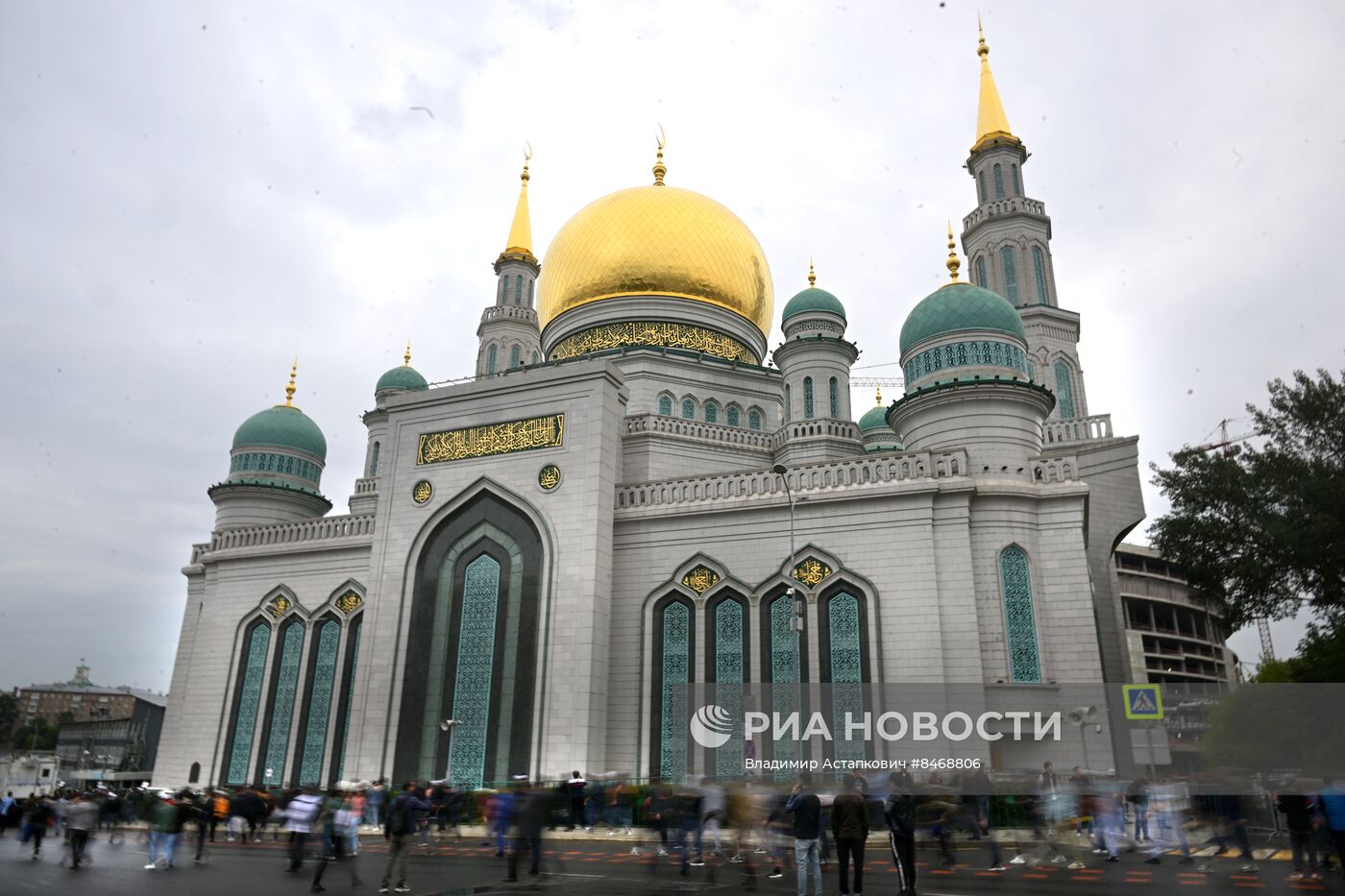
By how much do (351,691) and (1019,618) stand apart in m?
15.3

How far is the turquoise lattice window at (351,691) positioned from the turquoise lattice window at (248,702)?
2762 mm

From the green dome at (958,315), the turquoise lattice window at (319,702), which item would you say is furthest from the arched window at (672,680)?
the turquoise lattice window at (319,702)

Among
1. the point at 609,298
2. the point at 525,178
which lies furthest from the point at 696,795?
the point at 525,178

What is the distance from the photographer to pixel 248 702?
24047 mm

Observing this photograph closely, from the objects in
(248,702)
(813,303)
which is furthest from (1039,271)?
(248,702)

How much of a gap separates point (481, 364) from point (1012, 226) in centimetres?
1798

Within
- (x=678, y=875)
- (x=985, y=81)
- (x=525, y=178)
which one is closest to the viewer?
(x=678, y=875)

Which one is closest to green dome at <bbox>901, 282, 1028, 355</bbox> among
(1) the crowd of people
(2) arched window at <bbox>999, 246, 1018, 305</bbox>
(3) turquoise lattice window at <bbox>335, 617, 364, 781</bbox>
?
(2) arched window at <bbox>999, 246, 1018, 305</bbox>

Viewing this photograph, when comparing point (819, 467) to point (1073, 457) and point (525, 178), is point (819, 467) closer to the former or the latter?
point (1073, 457)

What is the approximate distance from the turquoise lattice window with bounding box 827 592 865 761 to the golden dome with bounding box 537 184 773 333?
13430 mm

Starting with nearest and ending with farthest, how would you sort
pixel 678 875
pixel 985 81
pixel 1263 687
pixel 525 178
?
1. pixel 678 875
2. pixel 1263 687
3. pixel 985 81
4. pixel 525 178

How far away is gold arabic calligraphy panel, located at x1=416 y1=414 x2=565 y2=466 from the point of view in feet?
69.5

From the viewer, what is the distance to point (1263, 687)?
72.8 ft

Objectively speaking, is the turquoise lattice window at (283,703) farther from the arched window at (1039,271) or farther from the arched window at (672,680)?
the arched window at (1039,271)
